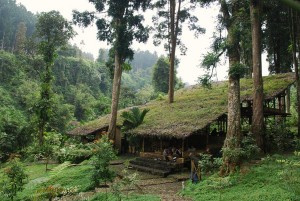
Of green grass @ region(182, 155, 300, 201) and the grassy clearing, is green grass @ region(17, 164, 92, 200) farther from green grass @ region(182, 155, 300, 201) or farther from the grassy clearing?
green grass @ region(182, 155, 300, 201)

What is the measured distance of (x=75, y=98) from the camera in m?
48.2

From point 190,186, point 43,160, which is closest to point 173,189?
point 190,186

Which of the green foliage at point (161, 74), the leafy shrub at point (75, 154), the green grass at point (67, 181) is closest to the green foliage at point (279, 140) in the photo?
the green grass at point (67, 181)

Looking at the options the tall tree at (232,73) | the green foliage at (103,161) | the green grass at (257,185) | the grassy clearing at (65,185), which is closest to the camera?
the green grass at (257,185)

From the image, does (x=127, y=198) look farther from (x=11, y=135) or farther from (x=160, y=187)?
(x=11, y=135)

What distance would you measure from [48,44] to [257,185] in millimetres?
20080

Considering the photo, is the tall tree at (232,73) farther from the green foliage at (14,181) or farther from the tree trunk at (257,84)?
the green foliage at (14,181)

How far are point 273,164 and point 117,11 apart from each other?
13.6 metres

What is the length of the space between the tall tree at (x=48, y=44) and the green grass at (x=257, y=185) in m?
15.5

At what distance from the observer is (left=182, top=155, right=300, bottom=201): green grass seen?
7.74 meters

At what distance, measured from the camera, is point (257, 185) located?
29.5ft

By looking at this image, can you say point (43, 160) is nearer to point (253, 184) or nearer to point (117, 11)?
point (117, 11)

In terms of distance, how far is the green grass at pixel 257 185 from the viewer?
7.74m

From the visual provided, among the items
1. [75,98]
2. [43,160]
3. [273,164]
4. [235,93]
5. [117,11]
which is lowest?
[43,160]
